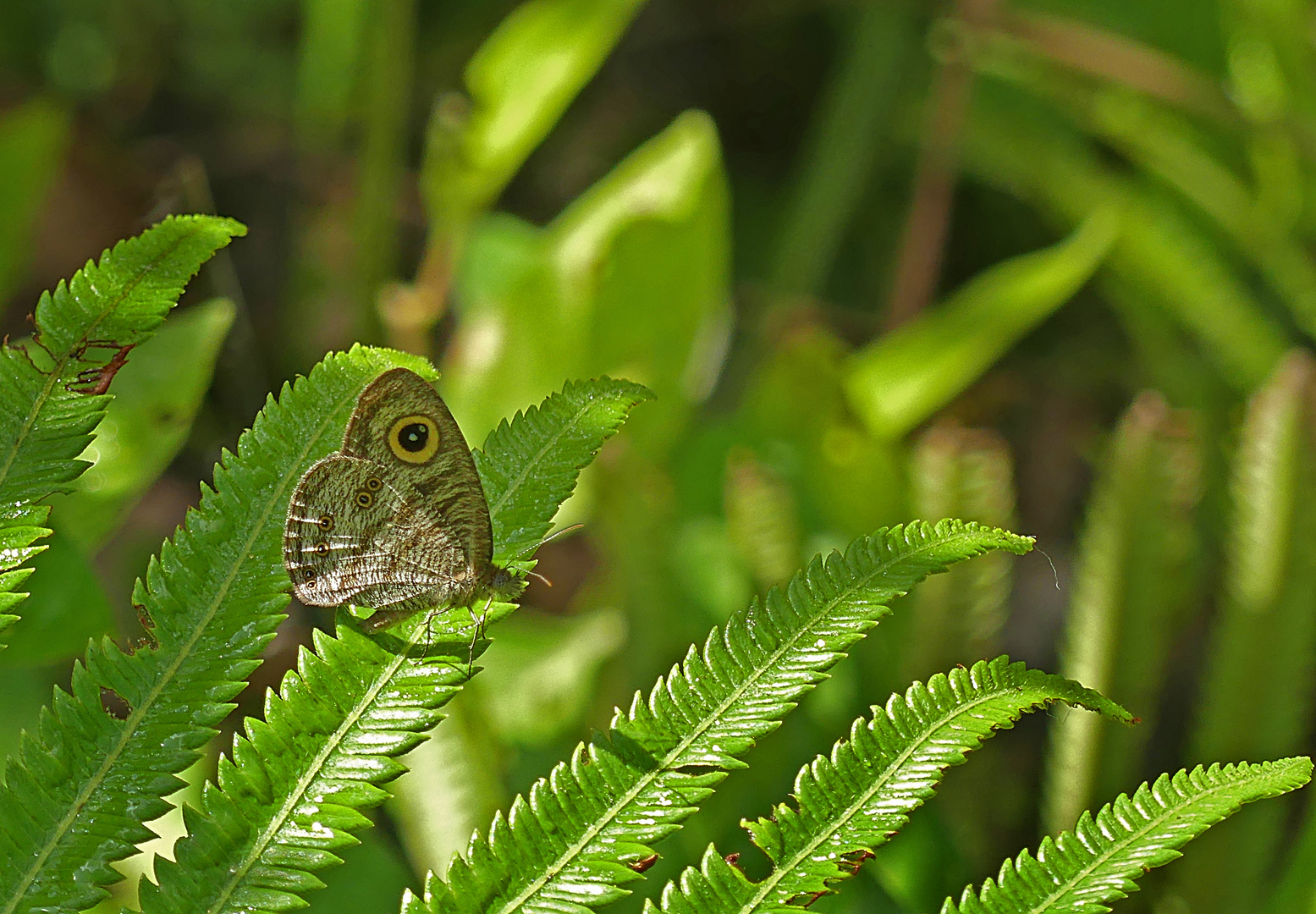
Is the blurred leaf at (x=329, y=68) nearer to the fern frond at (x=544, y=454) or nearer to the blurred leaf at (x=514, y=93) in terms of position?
the blurred leaf at (x=514, y=93)

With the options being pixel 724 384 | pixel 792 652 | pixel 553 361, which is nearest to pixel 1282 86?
pixel 724 384

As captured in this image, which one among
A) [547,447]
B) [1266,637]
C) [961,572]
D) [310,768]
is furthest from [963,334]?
[310,768]

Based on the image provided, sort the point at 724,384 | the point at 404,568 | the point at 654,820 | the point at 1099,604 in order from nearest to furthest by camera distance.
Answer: the point at 654,820, the point at 404,568, the point at 1099,604, the point at 724,384

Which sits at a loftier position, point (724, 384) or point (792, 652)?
point (724, 384)

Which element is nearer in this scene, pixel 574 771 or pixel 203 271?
pixel 574 771

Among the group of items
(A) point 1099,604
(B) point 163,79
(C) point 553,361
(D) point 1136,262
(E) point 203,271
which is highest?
(B) point 163,79

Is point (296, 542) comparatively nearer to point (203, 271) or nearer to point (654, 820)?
point (654, 820)
